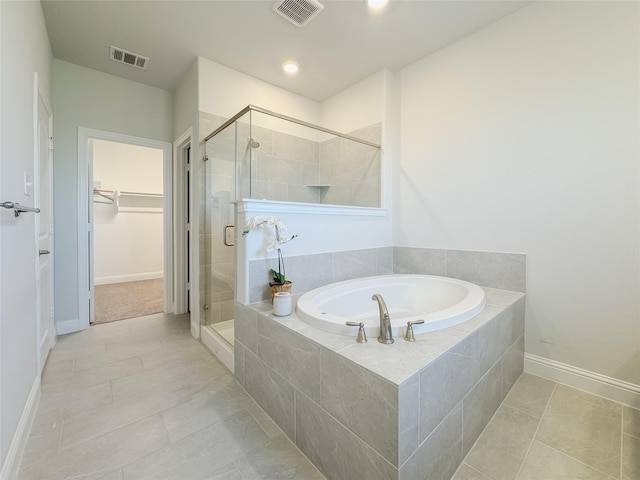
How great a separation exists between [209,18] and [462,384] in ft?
9.46

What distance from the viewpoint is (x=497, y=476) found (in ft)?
3.88

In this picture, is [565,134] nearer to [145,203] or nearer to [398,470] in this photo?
[398,470]

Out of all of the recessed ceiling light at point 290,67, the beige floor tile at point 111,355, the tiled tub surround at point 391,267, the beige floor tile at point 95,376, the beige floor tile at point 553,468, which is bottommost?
the beige floor tile at point 553,468

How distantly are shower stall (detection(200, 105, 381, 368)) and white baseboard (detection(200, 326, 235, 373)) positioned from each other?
1 centimetres

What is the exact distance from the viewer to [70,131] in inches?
106

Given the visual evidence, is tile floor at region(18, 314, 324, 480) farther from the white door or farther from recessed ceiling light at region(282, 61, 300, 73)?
recessed ceiling light at region(282, 61, 300, 73)

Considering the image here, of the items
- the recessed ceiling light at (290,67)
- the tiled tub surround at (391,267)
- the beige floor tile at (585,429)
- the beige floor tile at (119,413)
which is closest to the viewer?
the beige floor tile at (585,429)

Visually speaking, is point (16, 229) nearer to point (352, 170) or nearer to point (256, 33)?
point (256, 33)

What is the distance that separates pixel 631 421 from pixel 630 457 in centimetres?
34

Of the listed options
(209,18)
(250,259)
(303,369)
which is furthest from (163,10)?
(303,369)

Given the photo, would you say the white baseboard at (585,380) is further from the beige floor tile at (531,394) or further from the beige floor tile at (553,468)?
the beige floor tile at (553,468)

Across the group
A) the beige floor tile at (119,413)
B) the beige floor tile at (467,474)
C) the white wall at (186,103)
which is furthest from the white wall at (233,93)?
the beige floor tile at (467,474)

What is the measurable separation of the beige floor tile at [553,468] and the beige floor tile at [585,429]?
0.04m

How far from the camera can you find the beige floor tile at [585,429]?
1.28 metres
